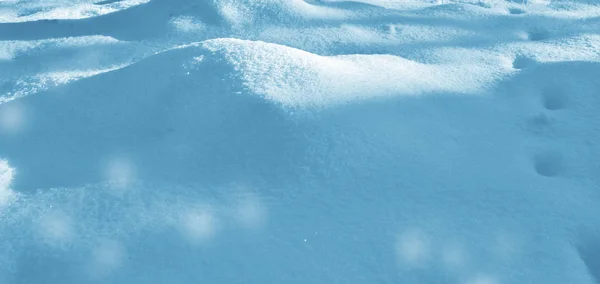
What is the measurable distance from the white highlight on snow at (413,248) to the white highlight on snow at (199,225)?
0.81 m

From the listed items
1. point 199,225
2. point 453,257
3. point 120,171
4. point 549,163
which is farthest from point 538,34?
point 120,171

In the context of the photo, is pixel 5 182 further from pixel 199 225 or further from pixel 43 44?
pixel 43 44

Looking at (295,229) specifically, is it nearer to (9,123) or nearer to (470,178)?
(470,178)

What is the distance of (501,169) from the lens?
2.64 m

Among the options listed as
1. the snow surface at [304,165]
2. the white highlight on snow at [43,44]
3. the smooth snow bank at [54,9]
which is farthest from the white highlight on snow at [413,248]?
the smooth snow bank at [54,9]

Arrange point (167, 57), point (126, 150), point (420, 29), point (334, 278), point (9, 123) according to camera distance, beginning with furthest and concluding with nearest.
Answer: point (420, 29) → point (167, 57) → point (9, 123) → point (126, 150) → point (334, 278)

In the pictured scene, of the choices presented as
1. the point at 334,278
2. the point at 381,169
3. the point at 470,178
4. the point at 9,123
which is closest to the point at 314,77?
the point at 381,169

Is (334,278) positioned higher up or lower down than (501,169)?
lower down

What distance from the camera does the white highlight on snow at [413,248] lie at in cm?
223

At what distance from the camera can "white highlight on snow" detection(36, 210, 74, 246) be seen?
227cm

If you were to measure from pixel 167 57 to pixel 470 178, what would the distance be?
1.88 meters

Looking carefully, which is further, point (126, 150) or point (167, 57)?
point (167, 57)

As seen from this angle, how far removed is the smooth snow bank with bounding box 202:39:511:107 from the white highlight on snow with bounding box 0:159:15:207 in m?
1.27

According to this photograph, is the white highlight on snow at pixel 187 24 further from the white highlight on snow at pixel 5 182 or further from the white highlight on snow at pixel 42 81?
the white highlight on snow at pixel 5 182
